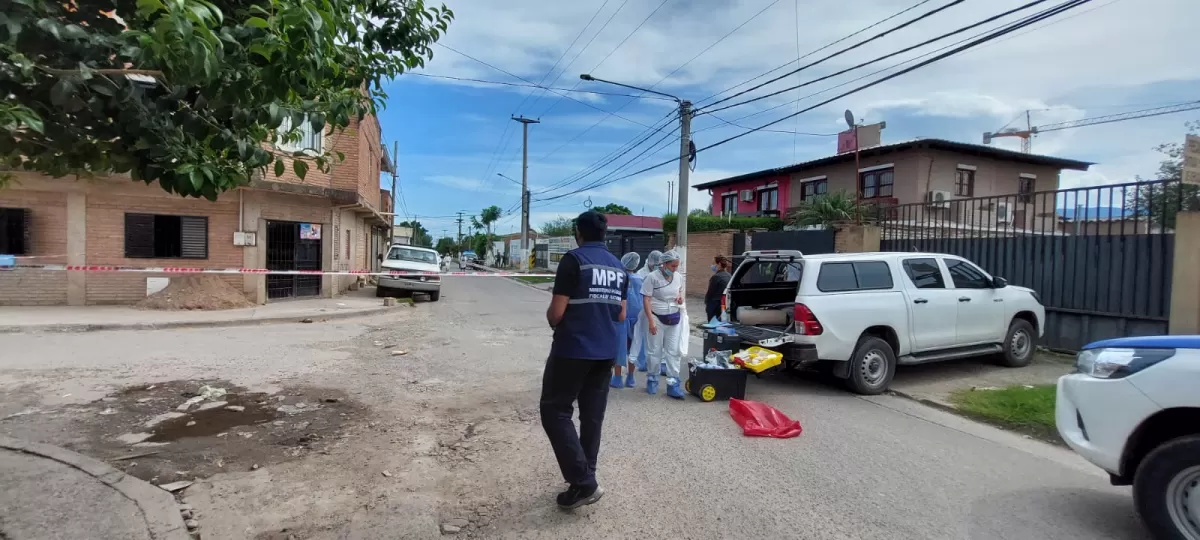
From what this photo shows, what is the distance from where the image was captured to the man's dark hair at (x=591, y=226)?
3.99 meters

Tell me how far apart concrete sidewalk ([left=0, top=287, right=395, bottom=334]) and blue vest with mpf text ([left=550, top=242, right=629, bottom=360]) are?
11.0 m

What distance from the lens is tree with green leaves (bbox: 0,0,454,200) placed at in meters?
2.54

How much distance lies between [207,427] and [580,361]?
12.4 ft

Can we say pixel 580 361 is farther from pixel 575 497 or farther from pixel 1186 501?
pixel 1186 501

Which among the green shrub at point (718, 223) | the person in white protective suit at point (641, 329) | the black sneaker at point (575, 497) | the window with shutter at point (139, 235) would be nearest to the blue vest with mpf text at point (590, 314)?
the black sneaker at point (575, 497)

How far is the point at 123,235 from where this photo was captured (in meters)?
14.3

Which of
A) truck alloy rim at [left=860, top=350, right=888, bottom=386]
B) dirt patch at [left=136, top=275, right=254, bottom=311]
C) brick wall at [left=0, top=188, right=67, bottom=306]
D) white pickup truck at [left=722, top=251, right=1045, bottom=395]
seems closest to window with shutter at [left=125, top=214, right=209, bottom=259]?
dirt patch at [left=136, top=275, right=254, bottom=311]

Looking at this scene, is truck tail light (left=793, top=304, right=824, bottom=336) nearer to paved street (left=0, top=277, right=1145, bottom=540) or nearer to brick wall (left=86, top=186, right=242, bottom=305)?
paved street (left=0, top=277, right=1145, bottom=540)

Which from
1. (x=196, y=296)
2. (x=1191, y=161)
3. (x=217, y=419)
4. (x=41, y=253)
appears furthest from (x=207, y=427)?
(x=41, y=253)

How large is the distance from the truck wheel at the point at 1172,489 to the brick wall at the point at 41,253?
17.8m

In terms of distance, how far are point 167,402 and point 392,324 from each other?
7022mm

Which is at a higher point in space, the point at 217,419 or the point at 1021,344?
the point at 1021,344

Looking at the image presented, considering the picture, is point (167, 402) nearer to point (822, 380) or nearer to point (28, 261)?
point (822, 380)

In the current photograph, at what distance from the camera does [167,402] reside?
625cm
